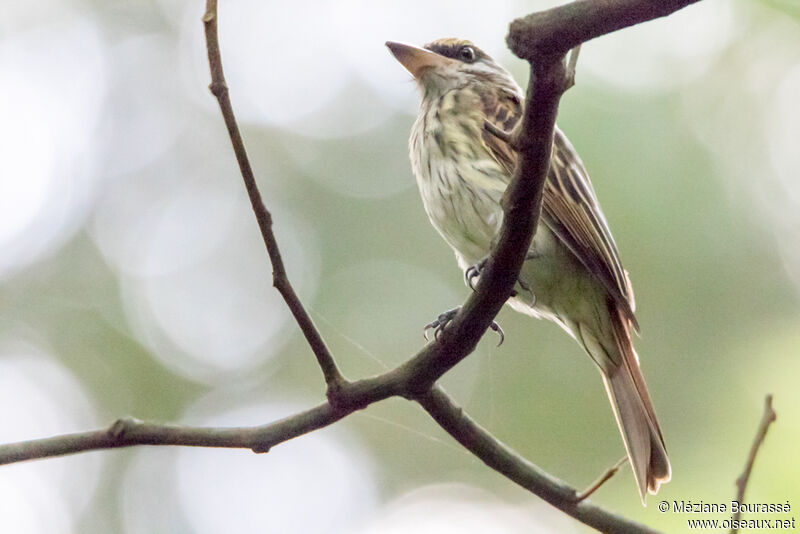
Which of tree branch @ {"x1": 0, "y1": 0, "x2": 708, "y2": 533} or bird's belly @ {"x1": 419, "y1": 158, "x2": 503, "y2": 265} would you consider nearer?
tree branch @ {"x1": 0, "y1": 0, "x2": 708, "y2": 533}

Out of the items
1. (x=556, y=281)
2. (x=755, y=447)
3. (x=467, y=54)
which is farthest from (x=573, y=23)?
(x=467, y=54)

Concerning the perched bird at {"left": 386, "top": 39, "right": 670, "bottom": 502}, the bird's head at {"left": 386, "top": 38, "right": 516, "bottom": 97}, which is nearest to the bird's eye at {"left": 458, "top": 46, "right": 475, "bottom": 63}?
the bird's head at {"left": 386, "top": 38, "right": 516, "bottom": 97}

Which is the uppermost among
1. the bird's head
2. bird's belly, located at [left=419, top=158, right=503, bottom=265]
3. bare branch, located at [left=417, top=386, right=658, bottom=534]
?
the bird's head

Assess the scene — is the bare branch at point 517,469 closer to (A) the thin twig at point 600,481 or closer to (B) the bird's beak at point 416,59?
(A) the thin twig at point 600,481

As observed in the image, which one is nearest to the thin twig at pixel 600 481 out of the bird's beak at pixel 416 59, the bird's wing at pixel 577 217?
the bird's wing at pixel 577 217

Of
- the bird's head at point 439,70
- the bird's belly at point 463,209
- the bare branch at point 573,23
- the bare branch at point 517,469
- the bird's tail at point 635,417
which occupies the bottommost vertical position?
→ the bird's tail at point 635,417

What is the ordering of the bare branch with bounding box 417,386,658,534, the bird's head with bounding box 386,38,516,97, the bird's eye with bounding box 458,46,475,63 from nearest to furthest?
the bare branch with bounding box 417,386,658,534
the bird's head with bounding box 386,38,516,97
the bird's eye with bounding box 458,46,475,63

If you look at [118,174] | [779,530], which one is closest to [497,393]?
[779,530]

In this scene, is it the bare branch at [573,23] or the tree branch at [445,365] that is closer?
the bare branch at [573,23]

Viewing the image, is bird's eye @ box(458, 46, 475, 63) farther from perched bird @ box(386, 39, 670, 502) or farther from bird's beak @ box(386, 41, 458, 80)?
perched bird @ box(386, 39, 670, 502)
